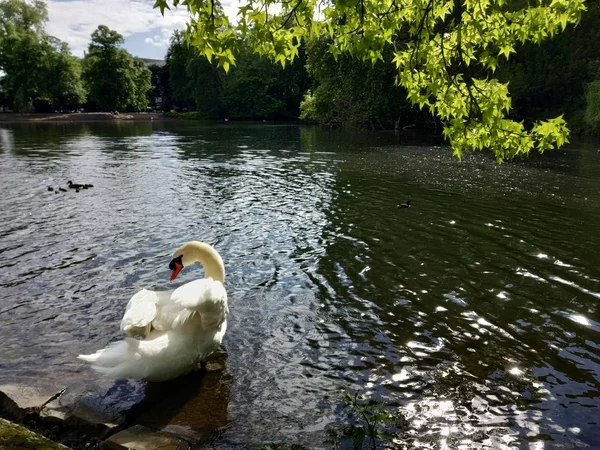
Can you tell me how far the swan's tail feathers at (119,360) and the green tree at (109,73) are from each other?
11960cm

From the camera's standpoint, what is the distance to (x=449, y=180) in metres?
24.1

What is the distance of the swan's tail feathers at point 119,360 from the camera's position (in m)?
5.36

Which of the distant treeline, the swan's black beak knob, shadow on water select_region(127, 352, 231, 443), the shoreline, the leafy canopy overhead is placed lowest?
shadow on water select_region(127, 352, 231, 443)

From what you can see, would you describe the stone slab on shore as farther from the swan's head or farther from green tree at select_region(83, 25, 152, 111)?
green tree at select_region(83, 25, 152, 111)

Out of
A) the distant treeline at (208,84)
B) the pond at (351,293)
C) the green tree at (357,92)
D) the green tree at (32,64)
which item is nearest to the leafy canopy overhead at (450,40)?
the pond at (351,293)

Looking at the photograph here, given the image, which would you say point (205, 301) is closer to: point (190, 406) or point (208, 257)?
point (190, 406)

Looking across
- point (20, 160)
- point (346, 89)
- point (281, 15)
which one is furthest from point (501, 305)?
point (346, 89)

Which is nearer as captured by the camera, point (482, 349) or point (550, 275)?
point (482, 349)

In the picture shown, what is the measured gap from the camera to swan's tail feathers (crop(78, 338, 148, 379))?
5.36 metres

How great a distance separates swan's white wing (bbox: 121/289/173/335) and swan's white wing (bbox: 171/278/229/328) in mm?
375

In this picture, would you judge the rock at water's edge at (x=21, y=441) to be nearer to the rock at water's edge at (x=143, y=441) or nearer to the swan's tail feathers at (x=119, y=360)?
the rock at water's edge at (x=143, y=441)

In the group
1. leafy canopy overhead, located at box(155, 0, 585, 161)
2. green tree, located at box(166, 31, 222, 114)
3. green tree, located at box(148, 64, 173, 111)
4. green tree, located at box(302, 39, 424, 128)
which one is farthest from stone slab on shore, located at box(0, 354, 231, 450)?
green tree, located at box(148, 64, 173, 111)

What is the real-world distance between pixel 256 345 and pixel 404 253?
602cm

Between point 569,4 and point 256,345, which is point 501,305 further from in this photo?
point 569,4
